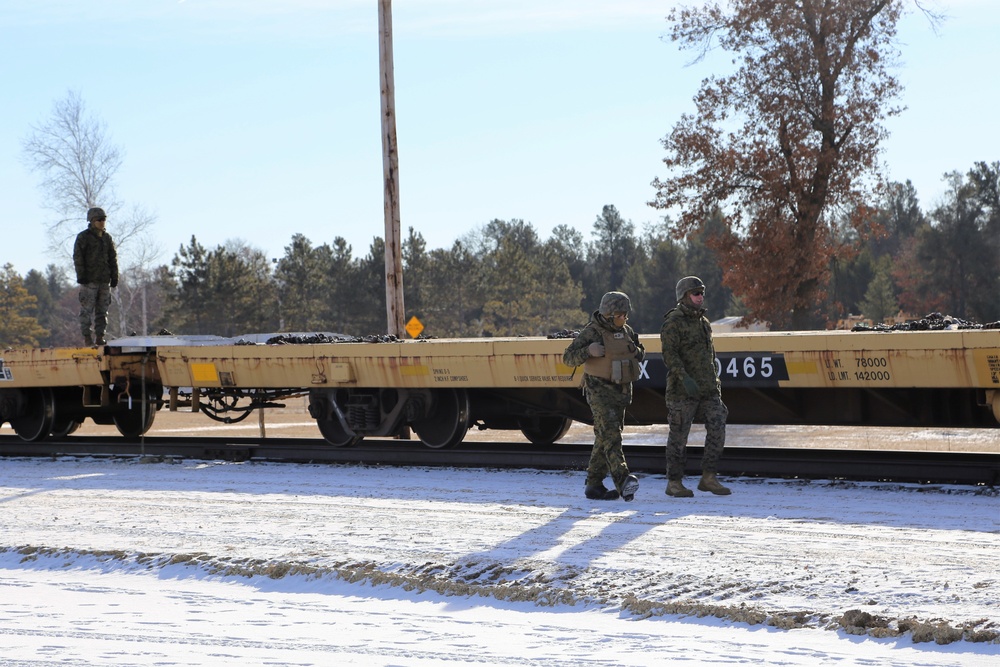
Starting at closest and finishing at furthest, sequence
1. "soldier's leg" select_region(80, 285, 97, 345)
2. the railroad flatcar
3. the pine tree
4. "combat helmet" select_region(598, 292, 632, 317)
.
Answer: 1. "combat helmet" select_region(598, 292, 632, 317)
2. the railroad flatcar
3. "soldier's leg" select_region(80, 285, 97, 345)
4. the pine tree

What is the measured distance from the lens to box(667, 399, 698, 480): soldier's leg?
1004 centimetres

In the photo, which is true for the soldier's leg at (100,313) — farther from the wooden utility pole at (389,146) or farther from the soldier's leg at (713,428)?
the soldier's leg at (713,428)

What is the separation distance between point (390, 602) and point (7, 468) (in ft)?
28.8

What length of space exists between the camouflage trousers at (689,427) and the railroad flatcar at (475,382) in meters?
0.47

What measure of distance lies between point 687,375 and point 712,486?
107 centimetres

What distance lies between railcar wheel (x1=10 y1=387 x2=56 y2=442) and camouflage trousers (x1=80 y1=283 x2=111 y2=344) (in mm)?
1296

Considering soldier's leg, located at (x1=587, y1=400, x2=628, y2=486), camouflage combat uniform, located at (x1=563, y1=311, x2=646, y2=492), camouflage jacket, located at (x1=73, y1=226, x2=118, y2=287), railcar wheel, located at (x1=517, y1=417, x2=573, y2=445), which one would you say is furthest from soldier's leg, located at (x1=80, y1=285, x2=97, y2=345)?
soldier's leg, located at (x1=587, y1=400, x2=628, y2=486)

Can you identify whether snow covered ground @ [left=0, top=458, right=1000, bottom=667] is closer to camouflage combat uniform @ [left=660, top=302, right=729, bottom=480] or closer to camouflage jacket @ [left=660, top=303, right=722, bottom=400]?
camouflage combat uniform @ [left=660, top=302, right=729, bottom=480]

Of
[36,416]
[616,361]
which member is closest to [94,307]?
[36,416]

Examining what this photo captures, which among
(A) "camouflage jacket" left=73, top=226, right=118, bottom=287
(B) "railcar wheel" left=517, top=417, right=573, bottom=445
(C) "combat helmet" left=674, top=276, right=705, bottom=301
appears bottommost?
(B) "railcar wheel" left=517, top=417, right=573, bottom=445

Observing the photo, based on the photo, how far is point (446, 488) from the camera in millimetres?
11203

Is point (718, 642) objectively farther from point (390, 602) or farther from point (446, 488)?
point (446, 488)

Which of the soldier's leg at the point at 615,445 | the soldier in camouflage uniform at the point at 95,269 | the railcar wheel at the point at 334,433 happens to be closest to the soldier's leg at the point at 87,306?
the soldier in camouflage uniform at the point at 95,269

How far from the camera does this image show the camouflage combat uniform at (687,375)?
32.4ft
